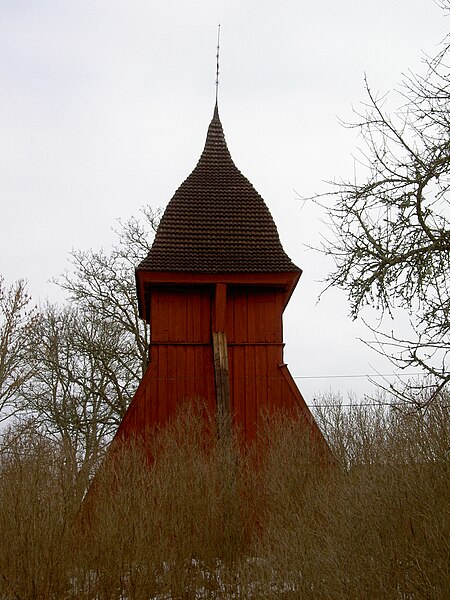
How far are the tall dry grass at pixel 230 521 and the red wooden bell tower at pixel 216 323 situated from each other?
1.03 metres

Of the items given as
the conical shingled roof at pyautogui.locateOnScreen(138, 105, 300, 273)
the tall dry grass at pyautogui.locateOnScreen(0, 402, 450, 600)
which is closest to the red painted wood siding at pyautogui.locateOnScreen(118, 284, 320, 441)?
the conical shingled roof at pyautogui.locateOnScreen(138, 105, 300, 273)

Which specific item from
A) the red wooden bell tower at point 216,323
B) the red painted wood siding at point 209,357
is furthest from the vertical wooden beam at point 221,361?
the red painted wood siding at point 209,357

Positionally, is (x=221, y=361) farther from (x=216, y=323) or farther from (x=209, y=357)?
(x=216, y=323)

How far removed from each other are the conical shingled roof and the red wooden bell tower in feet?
0.07

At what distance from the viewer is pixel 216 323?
48.4ft

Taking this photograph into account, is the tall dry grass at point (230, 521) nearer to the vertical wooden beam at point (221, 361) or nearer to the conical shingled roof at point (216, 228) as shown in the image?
the vertical wooden beam at point (221, 361)

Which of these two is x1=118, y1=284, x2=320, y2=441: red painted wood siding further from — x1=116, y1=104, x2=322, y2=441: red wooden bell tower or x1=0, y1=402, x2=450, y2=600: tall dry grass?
x1=0, y1=402, x2=450, y2=600: tall dry grass

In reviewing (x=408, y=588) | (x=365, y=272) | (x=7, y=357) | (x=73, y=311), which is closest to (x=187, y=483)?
(x=408, y=588)

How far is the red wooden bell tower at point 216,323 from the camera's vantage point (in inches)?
566

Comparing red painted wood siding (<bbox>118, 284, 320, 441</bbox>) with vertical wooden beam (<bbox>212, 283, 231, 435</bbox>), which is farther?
red painted wood siding (<bbox>118, 284, 320, 441</bbox>)

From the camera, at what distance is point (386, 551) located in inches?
373

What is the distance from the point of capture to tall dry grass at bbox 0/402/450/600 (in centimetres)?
927

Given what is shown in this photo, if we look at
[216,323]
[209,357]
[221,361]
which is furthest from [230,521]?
[216,323]

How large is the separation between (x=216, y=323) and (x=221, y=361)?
80 cm
